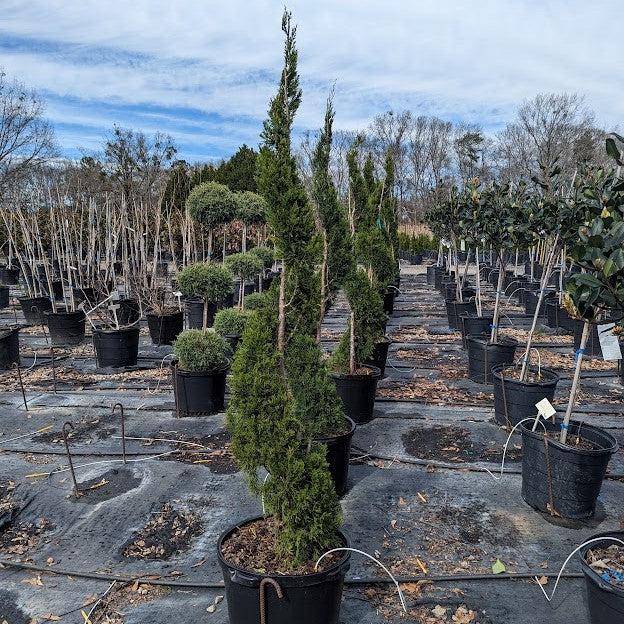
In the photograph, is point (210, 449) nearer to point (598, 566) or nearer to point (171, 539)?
point (171, 539)

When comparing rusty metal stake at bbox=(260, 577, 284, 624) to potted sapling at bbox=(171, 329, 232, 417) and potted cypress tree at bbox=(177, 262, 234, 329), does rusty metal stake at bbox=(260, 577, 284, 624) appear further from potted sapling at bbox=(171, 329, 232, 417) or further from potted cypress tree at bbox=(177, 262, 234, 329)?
potted cypress tree at bbox=(177, 262, 234, 329)

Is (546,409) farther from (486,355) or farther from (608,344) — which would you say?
(486,355)

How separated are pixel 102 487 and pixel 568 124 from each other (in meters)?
32.8

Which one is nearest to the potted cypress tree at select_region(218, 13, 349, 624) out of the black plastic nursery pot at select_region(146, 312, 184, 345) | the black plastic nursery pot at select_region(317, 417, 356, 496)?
the black plastic nursery pot at select_region(317, 417, 356, 496)

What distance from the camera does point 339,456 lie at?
138 inches

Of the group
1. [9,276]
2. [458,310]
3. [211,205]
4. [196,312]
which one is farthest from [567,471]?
[9,276]

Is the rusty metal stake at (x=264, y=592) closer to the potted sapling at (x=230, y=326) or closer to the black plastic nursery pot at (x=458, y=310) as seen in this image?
the potted sapling at (x=230, y=326)

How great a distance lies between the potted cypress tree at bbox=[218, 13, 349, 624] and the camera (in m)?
2.09

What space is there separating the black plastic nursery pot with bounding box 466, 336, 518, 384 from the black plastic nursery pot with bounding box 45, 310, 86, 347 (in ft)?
18.4

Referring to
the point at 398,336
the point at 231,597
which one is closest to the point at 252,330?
the point at 231,597

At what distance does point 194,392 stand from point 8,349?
3.14 metres

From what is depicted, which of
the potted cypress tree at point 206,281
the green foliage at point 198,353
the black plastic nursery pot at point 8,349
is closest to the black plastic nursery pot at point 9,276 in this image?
the black plastic nursery pot at point 8,349

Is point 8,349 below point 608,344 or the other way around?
below

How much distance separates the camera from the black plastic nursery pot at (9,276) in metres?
15.1
